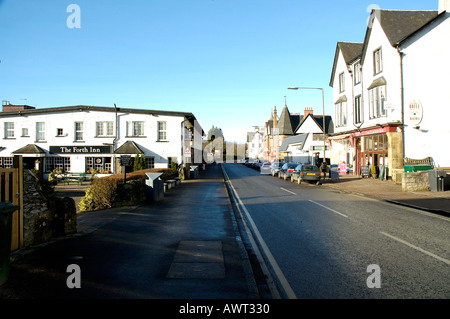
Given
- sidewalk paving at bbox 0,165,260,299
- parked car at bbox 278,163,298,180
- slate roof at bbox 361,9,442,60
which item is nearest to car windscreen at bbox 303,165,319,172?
parked car at bbox 278,163,298,180

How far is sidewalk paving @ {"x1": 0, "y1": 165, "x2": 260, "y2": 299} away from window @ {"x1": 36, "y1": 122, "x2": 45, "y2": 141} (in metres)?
27.6

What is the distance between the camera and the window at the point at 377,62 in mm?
27484

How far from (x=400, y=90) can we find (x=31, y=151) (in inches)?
1255

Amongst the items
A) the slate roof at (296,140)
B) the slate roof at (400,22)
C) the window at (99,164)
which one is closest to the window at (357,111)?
the slate roof at (400,22)

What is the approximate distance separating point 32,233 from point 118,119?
87.6ft

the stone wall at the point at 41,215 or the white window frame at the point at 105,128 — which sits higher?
the white window frame at the point at 105,128

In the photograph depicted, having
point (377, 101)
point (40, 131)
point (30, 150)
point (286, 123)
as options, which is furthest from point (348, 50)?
point (286, 123)

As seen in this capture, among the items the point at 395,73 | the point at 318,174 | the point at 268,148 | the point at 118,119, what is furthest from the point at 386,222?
the point at 268,148

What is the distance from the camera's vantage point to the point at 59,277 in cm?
517

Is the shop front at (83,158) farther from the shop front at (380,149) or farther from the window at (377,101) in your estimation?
the window at (377,101)

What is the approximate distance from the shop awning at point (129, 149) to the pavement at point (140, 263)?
21402mm

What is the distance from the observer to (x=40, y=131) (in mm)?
33250

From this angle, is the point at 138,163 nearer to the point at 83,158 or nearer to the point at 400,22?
the point at 83,158
